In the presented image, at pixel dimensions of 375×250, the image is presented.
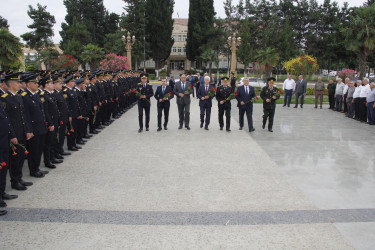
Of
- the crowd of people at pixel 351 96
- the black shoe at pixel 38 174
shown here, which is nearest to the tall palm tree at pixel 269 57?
the crowd of people at pixel 351 96

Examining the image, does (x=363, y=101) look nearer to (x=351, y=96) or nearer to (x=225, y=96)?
(x=351, y=96)

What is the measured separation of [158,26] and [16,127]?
53727 mm

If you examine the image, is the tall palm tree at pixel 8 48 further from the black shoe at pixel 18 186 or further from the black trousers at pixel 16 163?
the black shoe at pixel 18 186

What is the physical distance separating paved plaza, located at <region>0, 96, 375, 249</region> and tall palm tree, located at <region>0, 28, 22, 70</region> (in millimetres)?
18177

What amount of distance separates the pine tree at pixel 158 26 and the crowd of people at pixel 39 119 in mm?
47848

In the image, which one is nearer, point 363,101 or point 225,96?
point 225,96

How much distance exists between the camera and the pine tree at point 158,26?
2238 inches

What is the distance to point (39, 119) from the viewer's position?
6.60m

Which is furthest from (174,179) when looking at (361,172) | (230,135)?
(230,135)

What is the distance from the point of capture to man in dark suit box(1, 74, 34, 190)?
18.9 feet

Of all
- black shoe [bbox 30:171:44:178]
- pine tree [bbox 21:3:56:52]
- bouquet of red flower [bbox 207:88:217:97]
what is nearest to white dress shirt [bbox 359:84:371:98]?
bouquet of red flower [bbox 207:88:217:97]

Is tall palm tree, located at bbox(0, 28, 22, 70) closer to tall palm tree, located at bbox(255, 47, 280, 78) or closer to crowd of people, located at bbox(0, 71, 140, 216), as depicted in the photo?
crowd of people, located at bbox(0, 71, 140, 216)

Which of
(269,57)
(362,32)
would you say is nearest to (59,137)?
(269,57)

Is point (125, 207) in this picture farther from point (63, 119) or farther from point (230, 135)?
point (230, 135)
